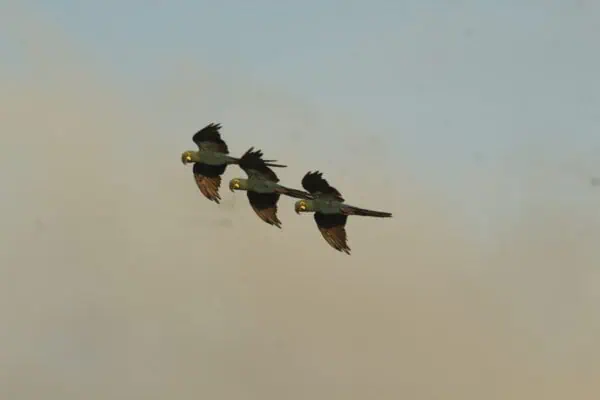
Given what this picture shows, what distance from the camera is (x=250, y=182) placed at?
57.9 meters

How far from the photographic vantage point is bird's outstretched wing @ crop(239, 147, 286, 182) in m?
57.7

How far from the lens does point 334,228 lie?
5700cm

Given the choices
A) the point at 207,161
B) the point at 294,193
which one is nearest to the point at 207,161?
the point at 207,161

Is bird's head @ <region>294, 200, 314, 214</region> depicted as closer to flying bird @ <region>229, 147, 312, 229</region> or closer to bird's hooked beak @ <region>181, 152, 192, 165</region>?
flying bird @ <region>229, 147, 312, 229</region>

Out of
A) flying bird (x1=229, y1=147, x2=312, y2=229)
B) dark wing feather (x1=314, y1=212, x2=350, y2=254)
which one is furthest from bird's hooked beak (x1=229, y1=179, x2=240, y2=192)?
dark wing feather (x1=314, y1=212, x2=350, y2=254)

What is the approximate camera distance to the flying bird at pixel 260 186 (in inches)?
2275

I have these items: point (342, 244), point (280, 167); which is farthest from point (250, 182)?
point (342, 244)

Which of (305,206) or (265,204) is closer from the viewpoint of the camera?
(305,206)

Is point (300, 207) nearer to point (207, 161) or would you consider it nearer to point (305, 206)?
point (305, 206)

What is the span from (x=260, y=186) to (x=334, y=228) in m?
4.59

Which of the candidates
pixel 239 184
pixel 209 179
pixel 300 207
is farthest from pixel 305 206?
pixel 209 179

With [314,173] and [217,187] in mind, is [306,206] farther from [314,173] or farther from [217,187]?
[217,187]

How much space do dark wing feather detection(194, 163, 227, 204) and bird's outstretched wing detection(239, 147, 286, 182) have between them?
1.91m

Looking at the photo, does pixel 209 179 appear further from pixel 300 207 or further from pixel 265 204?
pixel 300 207
